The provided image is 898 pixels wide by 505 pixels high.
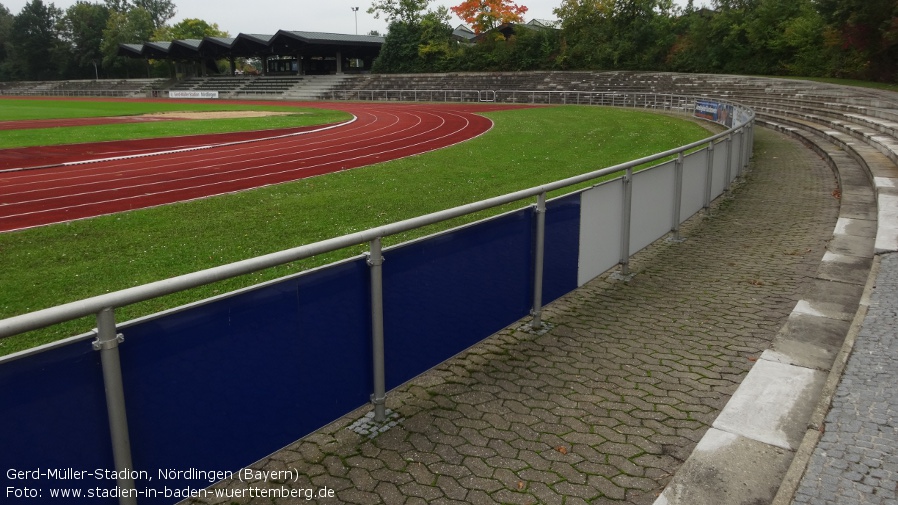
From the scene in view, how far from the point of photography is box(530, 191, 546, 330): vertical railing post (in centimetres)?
619

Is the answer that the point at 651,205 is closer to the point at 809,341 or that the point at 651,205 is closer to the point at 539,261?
the point at 539,261

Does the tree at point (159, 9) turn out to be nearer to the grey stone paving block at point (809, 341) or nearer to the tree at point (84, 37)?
the tree at point (84, 37)

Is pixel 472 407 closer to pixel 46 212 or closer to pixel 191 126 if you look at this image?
pixel 46 212

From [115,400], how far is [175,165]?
17.0m

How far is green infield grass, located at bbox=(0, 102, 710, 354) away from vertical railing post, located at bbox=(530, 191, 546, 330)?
328cm

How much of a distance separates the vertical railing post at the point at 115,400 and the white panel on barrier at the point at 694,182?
8.79 m

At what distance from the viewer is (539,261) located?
6.35 m

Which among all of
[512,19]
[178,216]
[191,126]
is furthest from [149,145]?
[512,19]

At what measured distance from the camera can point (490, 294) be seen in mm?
5816

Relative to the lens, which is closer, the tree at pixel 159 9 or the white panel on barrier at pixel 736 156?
the white panel on barrier at pixel 736 156

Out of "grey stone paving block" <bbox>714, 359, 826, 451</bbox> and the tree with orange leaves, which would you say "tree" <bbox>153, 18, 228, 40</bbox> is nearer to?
the tree with orange leaves

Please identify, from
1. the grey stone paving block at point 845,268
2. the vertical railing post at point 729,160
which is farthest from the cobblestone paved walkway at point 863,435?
the vertical railing post at point 729,160

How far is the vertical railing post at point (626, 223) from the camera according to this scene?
7.86 metres

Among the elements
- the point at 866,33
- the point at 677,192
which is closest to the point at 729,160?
the point at 677,192
